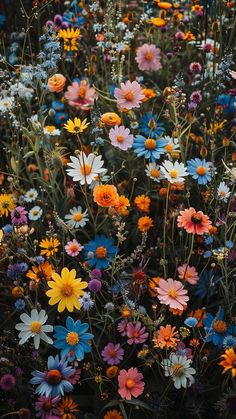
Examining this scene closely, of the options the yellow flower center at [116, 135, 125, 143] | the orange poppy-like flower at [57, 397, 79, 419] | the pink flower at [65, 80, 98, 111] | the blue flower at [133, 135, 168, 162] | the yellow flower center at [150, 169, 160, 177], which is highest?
the pink flower at [65, 80, 98, 111]

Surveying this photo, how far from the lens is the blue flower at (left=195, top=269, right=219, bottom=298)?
5.17 ft

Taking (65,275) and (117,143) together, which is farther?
(117,143)

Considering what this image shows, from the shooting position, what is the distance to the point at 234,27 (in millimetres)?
2021

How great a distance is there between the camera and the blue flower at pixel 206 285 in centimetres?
158

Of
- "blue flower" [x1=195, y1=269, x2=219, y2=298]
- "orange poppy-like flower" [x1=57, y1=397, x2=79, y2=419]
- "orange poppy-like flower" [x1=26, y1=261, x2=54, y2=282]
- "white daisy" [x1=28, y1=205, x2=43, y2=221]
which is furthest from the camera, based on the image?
"white daisy" [x1=28, y1=205, x2=43, y2=221]

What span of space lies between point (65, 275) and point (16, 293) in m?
0.26

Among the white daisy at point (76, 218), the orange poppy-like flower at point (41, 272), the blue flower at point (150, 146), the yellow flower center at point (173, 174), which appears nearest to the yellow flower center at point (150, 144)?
the blue flower at point (150, 146)

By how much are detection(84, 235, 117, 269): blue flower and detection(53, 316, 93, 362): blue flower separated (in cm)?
29

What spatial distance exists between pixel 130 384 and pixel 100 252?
424mm

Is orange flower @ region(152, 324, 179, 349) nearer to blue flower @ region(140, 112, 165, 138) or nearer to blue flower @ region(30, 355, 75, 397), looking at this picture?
blue flower @ region(30, 355, 75, 397)

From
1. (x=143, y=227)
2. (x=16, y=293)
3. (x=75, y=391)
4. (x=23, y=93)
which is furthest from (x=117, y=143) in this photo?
(x=75, y=391)

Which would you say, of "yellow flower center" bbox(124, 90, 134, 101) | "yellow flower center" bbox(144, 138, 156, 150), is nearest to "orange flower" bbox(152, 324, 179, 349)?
"yellow flower center" bbox(144, 138, 156, 150)

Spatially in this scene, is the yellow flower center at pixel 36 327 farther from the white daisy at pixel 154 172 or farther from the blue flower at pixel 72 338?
the white daisy at pixel 154 172

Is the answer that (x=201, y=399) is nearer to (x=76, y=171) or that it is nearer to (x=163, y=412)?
(x=163, y=412)
